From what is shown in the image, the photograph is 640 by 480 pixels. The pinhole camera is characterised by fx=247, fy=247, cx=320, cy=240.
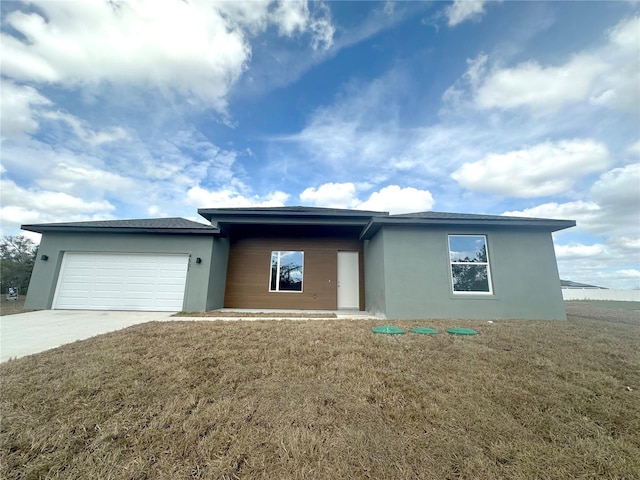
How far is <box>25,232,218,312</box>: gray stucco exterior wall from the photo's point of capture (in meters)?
7.93

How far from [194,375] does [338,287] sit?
697cm

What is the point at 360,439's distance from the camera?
6.43 ft

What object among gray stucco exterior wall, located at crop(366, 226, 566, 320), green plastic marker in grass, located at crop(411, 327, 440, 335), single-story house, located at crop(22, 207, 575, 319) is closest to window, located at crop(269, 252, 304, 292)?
single-story house, located at crop(22, 207, 575, 319)

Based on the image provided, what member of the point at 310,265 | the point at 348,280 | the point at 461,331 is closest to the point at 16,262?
the point at 310,265

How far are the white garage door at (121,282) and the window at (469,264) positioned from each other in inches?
332

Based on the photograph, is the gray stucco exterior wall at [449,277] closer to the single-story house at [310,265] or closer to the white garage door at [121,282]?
the single-story house at [310,265]

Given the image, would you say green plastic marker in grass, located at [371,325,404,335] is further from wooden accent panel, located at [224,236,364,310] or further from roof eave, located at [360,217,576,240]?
wooden accent panel, located at [224,236,364,310]

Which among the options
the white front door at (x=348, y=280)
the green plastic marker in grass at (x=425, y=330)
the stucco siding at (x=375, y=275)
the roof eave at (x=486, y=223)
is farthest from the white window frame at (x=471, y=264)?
the white front door at (x=348, y=280)

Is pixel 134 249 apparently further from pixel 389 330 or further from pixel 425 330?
pixel 425 330

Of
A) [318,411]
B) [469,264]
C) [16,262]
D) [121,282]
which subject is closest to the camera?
[318,411]

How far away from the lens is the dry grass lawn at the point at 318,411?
5.63ft

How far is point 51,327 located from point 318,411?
6.80 metres

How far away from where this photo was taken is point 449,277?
707 centimetres

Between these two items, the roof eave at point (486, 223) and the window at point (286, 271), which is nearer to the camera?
the roof eave at point (486, 223)
